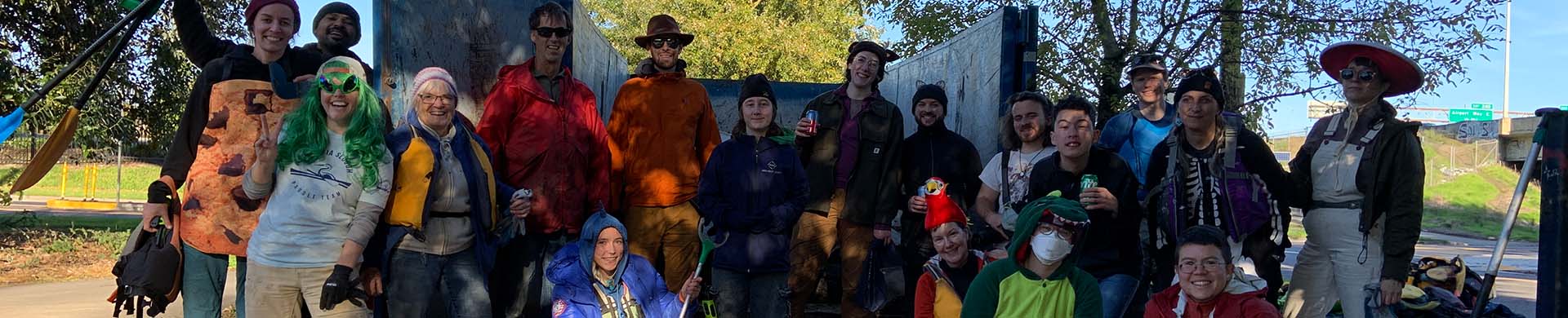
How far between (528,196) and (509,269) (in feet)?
1.80

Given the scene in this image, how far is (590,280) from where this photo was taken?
172 inches

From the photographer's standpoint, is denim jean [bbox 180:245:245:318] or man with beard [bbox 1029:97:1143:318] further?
man with beard [bbox 1029:97:1143:318]

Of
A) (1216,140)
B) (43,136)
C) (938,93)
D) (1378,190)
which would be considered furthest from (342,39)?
(43,136)

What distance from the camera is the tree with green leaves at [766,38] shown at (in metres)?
21.5

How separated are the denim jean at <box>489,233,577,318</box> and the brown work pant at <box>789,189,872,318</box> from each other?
1152mm

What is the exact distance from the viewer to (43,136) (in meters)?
12.1

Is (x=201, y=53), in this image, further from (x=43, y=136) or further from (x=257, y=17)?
(x=43, y=136)

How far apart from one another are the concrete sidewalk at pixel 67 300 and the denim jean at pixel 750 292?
3932mm

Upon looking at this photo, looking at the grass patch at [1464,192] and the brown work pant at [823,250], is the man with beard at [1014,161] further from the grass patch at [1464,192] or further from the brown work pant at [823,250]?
the grass patch at [1464,192]

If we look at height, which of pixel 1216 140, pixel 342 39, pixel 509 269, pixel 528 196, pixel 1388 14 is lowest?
pixel 509 269

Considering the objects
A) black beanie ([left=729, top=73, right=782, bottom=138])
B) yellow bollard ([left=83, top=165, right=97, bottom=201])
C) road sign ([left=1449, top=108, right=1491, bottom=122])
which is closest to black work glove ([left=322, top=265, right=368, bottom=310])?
black beanie ([left=729, top=73, right=782, bottom=138])

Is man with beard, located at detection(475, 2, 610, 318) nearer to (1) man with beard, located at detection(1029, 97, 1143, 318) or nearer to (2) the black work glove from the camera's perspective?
(2) the black work glove

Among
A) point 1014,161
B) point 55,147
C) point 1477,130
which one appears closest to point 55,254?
point 55,147

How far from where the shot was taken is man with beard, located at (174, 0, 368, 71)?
4.30 meters
